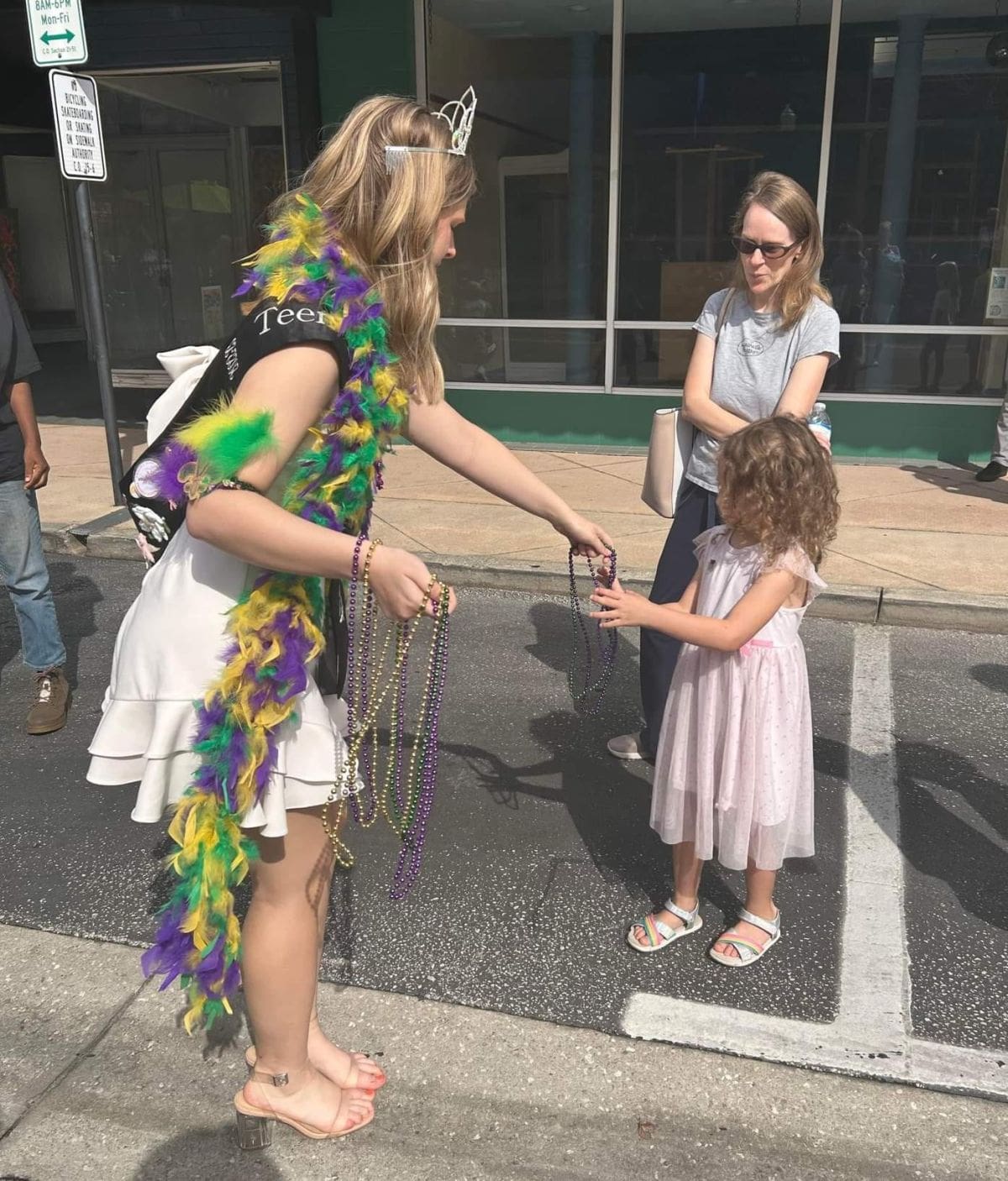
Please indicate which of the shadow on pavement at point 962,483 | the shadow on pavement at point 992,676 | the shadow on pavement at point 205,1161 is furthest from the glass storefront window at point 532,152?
the shadow on pavement at point 205,1161

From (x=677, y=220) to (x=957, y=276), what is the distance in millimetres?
2410

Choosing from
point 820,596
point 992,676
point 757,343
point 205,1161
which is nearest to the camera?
point 205,1161

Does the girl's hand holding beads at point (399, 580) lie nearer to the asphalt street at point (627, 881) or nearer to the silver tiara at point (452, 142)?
the silver tiara at point (452, 142)

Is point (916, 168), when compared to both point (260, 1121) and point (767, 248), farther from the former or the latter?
point (260, 1121)

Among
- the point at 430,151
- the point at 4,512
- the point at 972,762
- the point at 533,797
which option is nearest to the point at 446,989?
the point at 533,797

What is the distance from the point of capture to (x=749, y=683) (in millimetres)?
2629

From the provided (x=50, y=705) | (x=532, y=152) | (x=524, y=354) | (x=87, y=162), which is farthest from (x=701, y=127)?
(x=50, y=705)

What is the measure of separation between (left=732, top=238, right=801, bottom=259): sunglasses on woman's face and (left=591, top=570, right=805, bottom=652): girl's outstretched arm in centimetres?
117

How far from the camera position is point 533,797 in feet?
12.3

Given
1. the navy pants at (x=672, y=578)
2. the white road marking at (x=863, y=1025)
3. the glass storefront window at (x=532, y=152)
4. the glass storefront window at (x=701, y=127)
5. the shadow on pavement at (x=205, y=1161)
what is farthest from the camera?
the glass storefront window at (x=532, y=152)

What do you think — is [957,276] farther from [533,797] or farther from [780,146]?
[533,797]

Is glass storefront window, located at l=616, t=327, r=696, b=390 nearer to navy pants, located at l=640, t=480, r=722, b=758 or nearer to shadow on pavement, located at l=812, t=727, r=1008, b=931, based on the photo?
shadow on pavement, located at l=812, t=727, r=1008, b=931

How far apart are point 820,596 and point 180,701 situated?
4230mm

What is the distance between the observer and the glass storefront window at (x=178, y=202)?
10555mm
